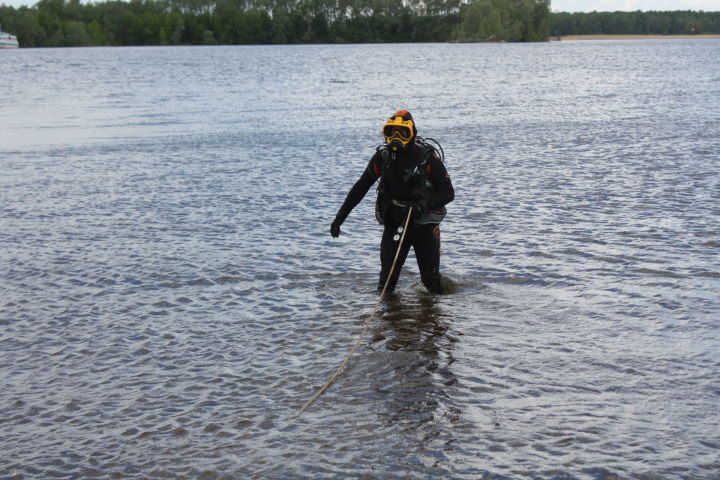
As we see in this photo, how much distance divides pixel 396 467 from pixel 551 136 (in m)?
19.7

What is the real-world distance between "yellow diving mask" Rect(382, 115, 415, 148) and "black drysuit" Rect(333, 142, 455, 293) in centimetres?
18

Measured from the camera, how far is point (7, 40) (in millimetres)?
164375

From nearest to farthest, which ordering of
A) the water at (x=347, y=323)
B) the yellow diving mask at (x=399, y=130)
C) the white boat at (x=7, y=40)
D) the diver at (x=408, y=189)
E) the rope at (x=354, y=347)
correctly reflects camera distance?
the water at (x=347, y=323)
the rope at (x=354, y=347)
the yellow diving mask at (x=399, y=130)
the diver at (x=408, y=189)
the white boat at (x=7, y=40)

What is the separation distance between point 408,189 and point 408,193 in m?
0.04

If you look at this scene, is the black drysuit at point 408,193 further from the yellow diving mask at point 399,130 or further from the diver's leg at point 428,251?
the yellow diving mask at point 399,130

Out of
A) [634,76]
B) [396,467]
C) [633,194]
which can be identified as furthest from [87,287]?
[634,76]

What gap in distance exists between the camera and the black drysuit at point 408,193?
820 cm

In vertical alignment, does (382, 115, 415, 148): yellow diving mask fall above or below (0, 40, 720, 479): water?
above

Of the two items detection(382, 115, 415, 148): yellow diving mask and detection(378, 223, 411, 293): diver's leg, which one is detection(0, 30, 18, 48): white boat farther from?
detection(382, 115, 415, 148): yellow diving mask

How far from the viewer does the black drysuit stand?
820 centimetres

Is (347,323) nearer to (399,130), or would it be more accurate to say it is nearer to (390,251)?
(390,251)

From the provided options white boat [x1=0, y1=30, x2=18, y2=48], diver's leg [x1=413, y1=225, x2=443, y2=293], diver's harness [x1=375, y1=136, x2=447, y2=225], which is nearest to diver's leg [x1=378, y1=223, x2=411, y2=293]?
diver's leg [x1=413, y1=225, x2=443, y2=293]

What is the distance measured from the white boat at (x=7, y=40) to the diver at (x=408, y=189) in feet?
564

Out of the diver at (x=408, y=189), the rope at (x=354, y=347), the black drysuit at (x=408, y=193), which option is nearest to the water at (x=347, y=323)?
the rope at (x=354, y=347)
